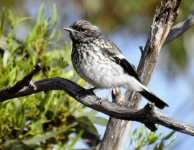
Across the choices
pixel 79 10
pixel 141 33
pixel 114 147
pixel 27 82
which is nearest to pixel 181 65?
pixel 141 33

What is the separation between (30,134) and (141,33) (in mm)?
956

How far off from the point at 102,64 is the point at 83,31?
355 mm

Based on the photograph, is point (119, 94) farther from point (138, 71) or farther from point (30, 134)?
point (30, 134)

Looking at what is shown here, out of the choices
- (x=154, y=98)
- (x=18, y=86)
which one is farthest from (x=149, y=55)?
(x=18, y=86)

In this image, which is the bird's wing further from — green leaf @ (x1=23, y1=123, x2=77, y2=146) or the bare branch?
green leaf @ (x1=23, y1=123, x2=77, y2=146)

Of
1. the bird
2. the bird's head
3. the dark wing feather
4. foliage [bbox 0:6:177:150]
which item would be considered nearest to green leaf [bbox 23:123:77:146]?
foliage [bbox 0:6:177:150]

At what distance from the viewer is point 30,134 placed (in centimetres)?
378

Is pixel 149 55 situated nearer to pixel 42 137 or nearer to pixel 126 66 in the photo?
pixel 126 66

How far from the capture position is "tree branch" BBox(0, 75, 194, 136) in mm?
2676

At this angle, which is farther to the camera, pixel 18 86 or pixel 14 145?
pixel 14 145

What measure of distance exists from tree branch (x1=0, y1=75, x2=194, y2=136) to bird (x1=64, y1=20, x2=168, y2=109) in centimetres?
40

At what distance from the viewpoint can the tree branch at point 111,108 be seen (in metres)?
2.68

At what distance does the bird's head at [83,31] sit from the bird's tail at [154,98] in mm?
567

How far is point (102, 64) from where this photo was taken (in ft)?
12.2
